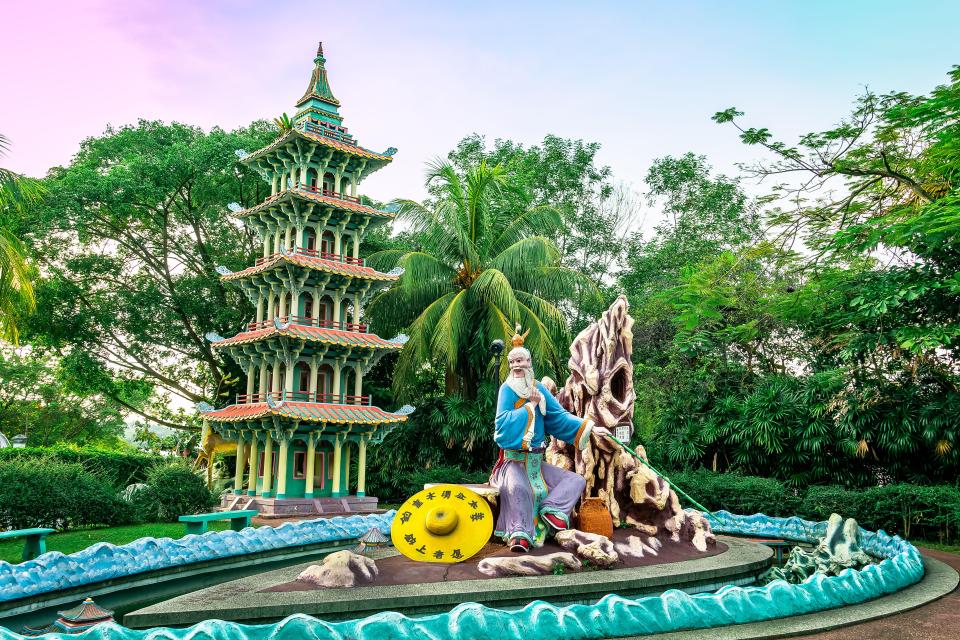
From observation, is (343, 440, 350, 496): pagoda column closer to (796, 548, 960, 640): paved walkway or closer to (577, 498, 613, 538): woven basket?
(577, 498, 613, 538): woven basket

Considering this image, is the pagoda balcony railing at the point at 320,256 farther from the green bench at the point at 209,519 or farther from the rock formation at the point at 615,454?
the rock formation at the point at 615,454

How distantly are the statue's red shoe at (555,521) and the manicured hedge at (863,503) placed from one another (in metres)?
7.91

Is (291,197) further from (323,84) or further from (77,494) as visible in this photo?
(77,494)

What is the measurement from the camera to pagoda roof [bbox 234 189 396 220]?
19016 millimetres

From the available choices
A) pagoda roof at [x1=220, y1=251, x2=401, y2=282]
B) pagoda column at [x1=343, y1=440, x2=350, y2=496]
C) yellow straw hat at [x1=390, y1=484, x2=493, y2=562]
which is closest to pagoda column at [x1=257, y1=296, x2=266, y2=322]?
pagoda roof at [x1=220, y1=251, x2=401, y2=282]

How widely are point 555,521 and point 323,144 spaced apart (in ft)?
49.3

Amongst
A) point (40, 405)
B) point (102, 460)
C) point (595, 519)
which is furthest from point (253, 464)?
point (40, 405)

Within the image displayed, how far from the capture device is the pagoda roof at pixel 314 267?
60.4ft

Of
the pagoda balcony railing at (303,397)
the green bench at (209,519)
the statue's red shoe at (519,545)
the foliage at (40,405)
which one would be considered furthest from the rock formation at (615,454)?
Answer: the foliage at (40,405)

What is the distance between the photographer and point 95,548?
755 centimetres

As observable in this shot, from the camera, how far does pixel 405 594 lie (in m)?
6.09

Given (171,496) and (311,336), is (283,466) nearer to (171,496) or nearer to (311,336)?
(171,496)

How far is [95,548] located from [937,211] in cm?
1222

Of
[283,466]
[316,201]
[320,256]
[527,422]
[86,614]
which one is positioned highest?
[316,201]
